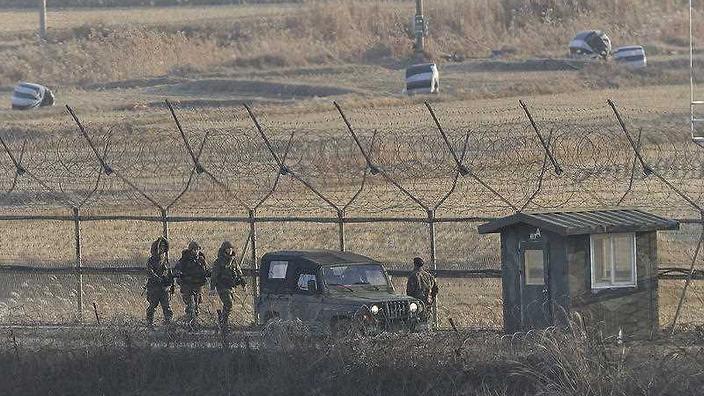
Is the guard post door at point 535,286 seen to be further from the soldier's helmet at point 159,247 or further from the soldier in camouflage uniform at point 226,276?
the soldier's helmet at point 159,247

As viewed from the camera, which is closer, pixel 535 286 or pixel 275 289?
pixel 535 286

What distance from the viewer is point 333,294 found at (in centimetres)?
2011

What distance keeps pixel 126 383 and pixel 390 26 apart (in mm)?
59953

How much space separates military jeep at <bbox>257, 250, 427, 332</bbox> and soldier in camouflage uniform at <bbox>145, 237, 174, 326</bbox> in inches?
56.3

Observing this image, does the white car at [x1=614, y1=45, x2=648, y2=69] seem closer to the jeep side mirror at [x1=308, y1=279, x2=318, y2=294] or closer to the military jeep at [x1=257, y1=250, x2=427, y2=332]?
the military jeep at [x1=257, y1=250, x2=427, y2=332]

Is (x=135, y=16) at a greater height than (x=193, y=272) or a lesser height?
greater

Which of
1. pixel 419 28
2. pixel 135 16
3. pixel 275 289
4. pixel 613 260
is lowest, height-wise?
pixel 275 289

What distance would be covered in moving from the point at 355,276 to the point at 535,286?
2.27m

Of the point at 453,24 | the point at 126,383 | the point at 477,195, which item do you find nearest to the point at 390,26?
the point at 453,24

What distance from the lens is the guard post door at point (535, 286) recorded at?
1948 centimetres

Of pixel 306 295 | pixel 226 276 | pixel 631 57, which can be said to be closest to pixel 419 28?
pixel 631 57

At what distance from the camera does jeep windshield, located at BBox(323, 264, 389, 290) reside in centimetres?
2042

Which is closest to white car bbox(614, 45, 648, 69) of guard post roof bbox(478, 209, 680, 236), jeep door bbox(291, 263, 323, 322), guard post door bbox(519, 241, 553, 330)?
guard post roof bbox(478, 209, 680, 236)

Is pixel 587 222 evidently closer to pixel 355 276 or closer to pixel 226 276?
pixel 355 276
